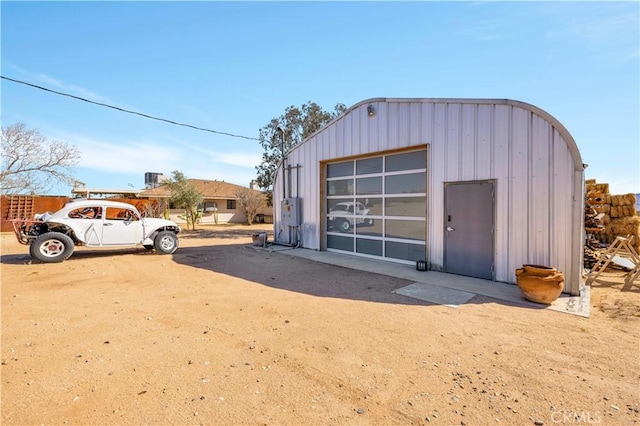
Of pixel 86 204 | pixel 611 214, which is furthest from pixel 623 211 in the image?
pixel 86 204

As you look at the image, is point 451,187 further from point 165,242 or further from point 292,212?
point 165,242

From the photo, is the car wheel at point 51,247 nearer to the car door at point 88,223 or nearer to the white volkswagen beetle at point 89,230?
the white volkswagen beetle at point 89,230

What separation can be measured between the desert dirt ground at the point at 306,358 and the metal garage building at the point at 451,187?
60.3 inches

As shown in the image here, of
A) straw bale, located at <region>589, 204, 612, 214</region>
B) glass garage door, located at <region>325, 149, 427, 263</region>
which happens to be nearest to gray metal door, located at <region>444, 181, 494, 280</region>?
glass garage door, located at <region>325, 149, 427, 263</region>

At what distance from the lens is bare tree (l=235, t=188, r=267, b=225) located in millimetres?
25016

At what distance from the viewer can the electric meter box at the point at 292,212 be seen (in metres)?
11.2

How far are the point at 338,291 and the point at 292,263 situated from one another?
9.94 feet

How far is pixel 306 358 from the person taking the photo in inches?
127

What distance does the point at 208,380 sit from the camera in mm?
2779

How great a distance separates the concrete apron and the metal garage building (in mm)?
353

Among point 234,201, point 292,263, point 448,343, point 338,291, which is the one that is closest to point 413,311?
point 448,343
